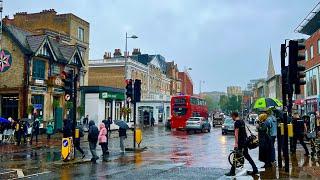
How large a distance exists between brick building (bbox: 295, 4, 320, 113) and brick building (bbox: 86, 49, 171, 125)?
27.9 meters

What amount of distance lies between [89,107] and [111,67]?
20553 mm

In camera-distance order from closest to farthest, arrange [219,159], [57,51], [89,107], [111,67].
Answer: [219,159], [57,51], [89,107], [111,67]

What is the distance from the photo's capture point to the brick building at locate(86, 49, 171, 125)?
6575 cm

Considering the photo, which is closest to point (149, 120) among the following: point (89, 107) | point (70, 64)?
point (89, 107)

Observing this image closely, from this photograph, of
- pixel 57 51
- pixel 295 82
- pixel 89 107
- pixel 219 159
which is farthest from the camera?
pixel 89 107

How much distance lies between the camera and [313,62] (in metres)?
43.7

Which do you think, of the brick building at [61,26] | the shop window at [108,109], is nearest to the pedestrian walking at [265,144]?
the brick building at [61,26]

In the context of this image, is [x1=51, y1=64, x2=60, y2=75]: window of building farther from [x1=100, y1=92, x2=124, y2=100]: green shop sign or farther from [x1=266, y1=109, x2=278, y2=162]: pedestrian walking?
[x1=266, y1=109, x2=278, y2=162]: pedestrian walking

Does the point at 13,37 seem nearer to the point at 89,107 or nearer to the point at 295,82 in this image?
the point at 89,107

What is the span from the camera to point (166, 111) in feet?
250

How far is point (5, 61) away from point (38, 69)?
2917 mm

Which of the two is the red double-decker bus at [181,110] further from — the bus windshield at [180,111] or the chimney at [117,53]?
the chimney at [117,53]

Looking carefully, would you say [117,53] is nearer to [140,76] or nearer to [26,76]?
[140,76]

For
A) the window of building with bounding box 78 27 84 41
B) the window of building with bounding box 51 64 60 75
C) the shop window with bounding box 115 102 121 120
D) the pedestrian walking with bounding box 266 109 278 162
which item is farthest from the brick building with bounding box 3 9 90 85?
the pedestrian walking with bounding box 266 109 278 162
